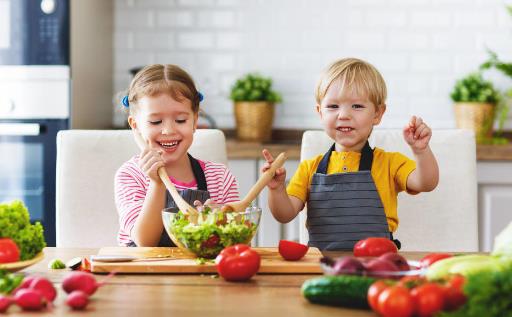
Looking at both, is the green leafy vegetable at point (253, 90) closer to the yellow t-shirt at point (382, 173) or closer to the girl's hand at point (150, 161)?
the yellow t-shirt at point (382, 173)

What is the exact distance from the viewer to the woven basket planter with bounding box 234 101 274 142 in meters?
3.70

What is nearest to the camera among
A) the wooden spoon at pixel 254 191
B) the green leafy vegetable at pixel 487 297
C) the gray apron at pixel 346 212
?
the green leafy vegetable at pixel 487 297

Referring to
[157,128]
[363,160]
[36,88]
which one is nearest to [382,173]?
[363,160]

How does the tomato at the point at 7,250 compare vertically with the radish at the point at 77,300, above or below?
above

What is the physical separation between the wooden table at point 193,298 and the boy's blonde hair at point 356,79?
76 centimetres

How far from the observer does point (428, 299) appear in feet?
3.69

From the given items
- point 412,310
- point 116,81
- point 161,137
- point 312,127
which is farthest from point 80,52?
point 412,310

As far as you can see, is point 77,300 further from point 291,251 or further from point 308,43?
point 308,43

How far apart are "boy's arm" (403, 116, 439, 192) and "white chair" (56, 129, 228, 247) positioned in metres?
0.69

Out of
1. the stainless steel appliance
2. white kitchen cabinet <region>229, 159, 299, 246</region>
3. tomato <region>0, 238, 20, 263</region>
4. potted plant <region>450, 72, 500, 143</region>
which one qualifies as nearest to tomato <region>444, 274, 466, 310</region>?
tomato <region>0, 238, 20, 263</region>

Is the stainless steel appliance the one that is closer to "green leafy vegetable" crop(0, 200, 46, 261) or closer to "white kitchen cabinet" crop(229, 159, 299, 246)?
"white kitchen cabinet" crop(229, 159, 299, 246)

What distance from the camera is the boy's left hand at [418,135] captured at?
2.00 meters

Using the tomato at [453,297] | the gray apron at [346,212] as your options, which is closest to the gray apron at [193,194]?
the gray apron at [346,212]

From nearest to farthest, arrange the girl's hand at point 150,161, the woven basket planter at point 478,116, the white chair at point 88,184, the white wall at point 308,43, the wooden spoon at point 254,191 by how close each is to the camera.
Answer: the wooden spoon at point 254,191 < the girl's hand at point 150,161 < the white chair at point 88,184 < the woven basket planter at point 478,116 < the white wall at point 308,43
